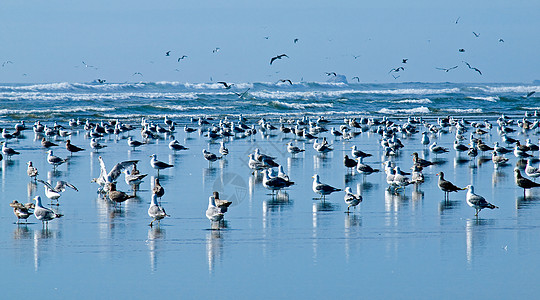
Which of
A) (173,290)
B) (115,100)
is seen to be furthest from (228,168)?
(115,100)

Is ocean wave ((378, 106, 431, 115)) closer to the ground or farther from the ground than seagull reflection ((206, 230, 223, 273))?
farther from the ground

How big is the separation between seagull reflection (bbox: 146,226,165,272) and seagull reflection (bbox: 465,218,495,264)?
12.3 feet

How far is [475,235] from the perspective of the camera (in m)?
10.9

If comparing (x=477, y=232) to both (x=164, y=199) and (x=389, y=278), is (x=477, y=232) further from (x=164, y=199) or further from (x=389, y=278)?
(x=164, y=199)

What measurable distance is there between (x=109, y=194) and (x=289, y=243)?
447 centimetres

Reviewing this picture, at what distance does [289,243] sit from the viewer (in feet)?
34.1

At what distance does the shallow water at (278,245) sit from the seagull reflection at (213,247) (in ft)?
0.08

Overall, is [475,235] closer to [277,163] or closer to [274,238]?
[274,238]

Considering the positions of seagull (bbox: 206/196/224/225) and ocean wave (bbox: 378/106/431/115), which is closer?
seagull (bbox: 206/196/224/225)

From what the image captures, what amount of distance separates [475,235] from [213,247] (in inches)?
144

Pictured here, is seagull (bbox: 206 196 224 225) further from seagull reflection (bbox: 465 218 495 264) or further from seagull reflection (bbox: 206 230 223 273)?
seagull reflection (bbox: 465 218 495 264)

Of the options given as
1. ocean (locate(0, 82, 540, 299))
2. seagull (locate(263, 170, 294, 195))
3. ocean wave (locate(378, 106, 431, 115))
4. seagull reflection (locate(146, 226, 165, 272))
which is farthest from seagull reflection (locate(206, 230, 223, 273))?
ocean wave (locate(378, 106, 431, 115))

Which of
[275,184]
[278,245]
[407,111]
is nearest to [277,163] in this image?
[275,184]

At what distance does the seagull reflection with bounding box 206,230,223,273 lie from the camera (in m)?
9.37
